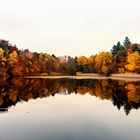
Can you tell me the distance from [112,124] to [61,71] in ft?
420

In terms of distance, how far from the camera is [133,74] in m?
99.8

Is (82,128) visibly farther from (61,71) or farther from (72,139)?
(61,71)

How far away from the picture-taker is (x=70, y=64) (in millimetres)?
148250

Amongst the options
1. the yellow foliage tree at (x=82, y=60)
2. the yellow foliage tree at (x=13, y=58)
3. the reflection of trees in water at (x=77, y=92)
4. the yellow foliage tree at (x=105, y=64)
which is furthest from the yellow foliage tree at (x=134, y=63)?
the yellow foliage tree at (x=82, y=60)

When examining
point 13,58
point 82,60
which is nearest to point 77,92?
point 13,58

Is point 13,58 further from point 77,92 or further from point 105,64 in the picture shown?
point 77,92

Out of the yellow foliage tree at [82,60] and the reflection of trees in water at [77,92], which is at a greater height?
the yellow foliage tree at [82,60]

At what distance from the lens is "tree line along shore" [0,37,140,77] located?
329 feet

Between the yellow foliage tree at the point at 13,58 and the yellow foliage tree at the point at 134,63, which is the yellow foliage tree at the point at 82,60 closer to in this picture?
the yellow foliage tree at the point at 13,58

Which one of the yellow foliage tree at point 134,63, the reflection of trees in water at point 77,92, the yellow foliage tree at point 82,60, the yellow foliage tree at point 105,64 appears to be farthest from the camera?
the yellow foliage tree at point 82,60

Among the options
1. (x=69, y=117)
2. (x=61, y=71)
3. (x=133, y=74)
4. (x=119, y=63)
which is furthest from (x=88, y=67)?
(x=69, y=117)

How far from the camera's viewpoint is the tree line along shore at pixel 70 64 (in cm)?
10019

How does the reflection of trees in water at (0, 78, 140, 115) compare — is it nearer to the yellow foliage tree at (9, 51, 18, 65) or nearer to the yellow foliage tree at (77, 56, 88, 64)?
the yellow foliage tree at (9, 51, 18, 65)

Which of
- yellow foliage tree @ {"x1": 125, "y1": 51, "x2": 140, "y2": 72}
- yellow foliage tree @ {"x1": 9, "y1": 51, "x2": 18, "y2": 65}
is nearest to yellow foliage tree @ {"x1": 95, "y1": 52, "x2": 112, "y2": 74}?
yellow foliage tree @ {"x1": 125, "y1": 51, "x2": 140, "y2": 72}
